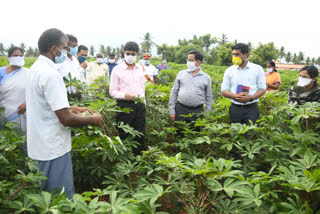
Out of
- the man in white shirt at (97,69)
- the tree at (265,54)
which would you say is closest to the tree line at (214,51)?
the tree at (265,54)

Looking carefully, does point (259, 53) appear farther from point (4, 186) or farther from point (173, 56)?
point (4, 186)

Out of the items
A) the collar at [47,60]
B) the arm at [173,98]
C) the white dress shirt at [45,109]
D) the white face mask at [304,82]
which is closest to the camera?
the white dress shirt at [45,109]

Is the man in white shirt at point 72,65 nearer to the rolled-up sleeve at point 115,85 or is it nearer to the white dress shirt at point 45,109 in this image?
the rolled-up sleeve at point 115,85

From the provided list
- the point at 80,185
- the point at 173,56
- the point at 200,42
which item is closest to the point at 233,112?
the point at 80,185

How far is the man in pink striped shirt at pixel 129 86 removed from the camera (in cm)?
336

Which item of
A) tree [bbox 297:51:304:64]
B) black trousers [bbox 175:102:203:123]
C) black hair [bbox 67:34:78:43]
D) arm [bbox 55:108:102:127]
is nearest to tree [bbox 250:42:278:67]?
tree [bbox 297:51:304:64]

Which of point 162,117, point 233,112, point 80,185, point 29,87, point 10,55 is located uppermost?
point 10,55

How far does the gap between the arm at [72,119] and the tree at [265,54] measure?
148 ft

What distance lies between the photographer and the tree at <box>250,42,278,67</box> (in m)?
42.3

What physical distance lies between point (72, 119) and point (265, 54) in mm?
46791

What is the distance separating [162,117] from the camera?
14.4 ft

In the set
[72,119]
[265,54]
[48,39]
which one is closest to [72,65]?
[48,39]

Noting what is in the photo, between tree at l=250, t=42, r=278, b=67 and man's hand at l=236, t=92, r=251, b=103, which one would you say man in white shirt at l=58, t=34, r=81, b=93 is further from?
tree at l=250, t=42, r=278, b=67

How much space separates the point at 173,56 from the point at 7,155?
64593mm
